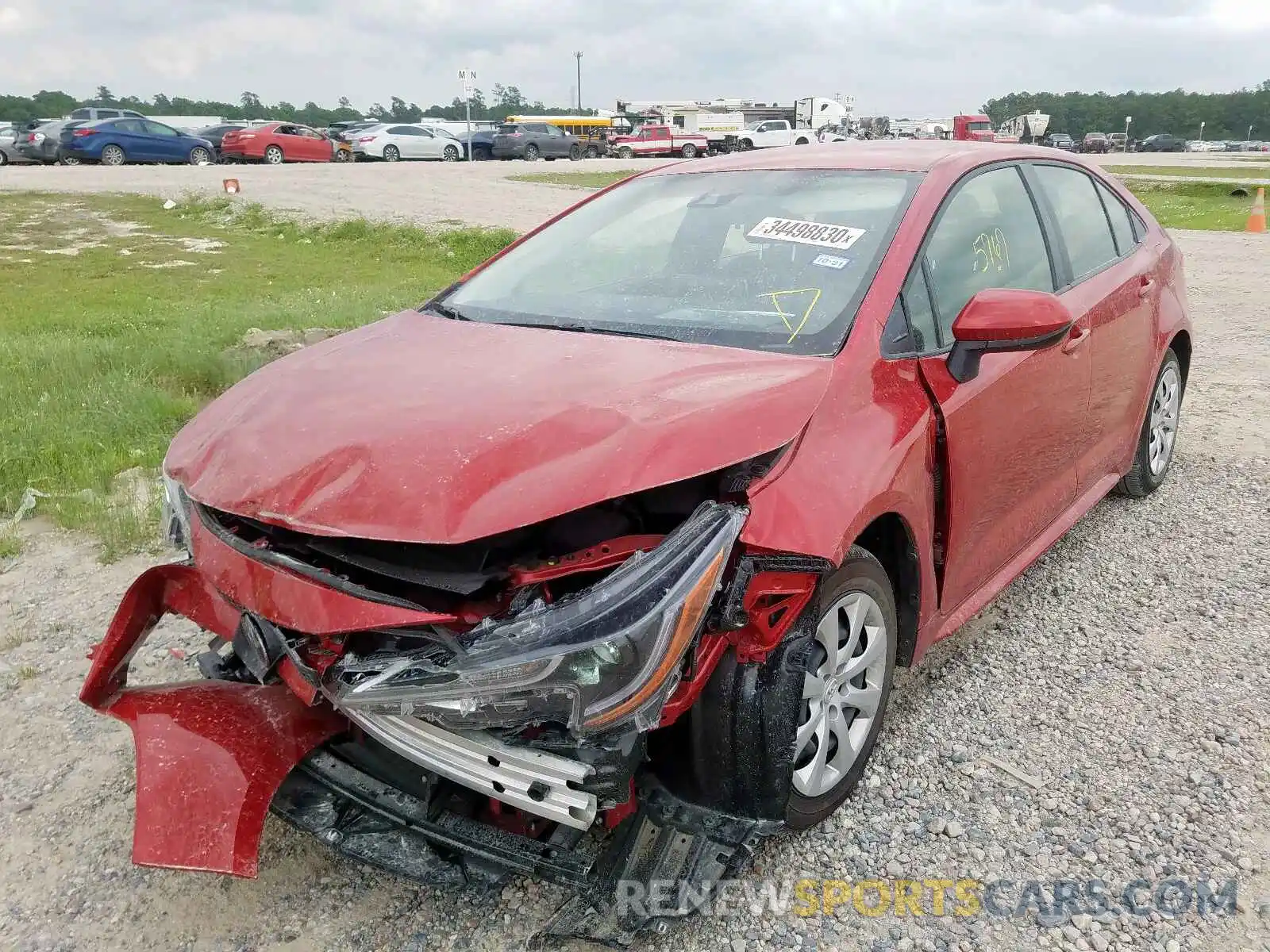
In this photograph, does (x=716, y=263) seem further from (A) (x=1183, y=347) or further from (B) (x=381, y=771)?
(A) (x=1183, y=347)

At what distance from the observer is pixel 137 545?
14.8 feet

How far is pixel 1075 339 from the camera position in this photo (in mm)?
3475

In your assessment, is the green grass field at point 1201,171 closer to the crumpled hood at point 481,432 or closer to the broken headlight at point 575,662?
the crumpled hood at point 481,432

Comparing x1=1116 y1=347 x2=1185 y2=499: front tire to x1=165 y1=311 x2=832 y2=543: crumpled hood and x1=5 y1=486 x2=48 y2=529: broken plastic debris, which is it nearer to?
x1=165 y1=311 x2=832 y2=543: crumpled hood

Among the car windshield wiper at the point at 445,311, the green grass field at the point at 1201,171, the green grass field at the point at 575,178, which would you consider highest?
the car windshield wiper at the point at 445,311

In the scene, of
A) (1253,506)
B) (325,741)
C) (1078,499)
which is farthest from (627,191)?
(1253,506)

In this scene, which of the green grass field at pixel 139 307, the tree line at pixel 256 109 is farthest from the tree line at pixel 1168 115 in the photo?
the green grass field at pixel 139 307

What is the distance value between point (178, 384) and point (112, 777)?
4504mm

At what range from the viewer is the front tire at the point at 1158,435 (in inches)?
182

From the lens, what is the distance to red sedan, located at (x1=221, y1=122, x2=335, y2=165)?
31.3 metres

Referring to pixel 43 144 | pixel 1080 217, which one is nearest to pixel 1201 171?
pixel 43 144

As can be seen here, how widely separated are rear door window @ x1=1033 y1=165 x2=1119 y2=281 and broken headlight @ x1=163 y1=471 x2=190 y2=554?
9.99 feet

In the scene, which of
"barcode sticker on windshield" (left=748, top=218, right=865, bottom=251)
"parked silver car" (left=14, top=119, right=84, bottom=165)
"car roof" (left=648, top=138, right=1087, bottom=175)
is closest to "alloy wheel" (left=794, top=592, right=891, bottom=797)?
"barcode sticker on windshield" (left=748, top=218, right=865, bottom=251)

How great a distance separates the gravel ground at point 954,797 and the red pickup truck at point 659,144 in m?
41.9
